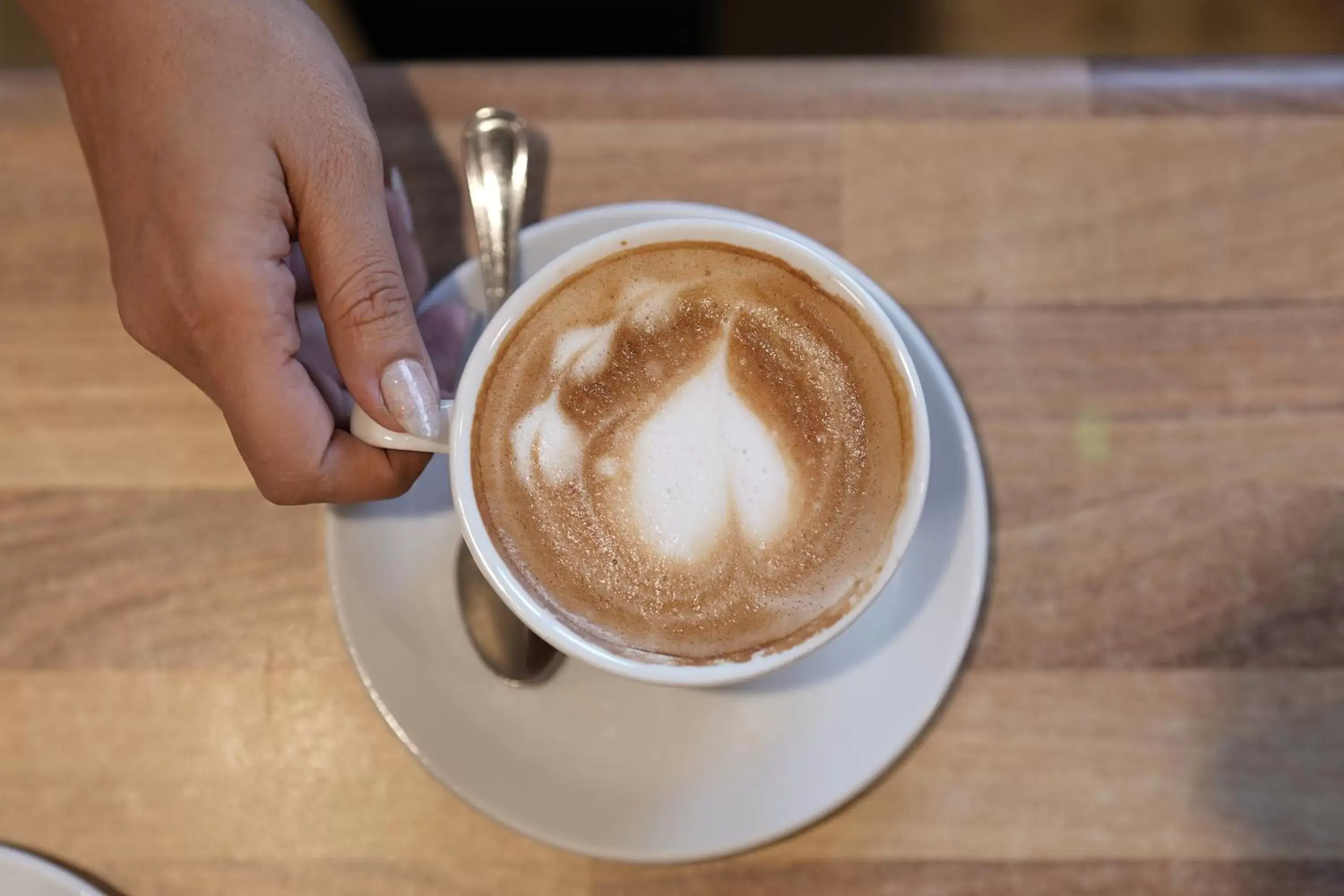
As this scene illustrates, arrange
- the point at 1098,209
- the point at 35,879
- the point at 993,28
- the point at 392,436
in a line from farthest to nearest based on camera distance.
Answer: the point at 993,28, the point at 1098,209, the point at 35,879, the point at 392,436

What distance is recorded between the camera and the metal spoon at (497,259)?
96 centimetres

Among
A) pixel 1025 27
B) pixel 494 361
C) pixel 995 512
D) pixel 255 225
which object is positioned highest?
pixel 255 225

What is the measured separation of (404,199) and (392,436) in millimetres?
305

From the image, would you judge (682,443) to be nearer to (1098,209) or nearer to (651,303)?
(651,303)

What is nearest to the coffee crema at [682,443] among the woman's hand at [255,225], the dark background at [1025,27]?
the woman's hand at [255,225]

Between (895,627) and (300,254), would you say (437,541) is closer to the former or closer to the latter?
(300,254)

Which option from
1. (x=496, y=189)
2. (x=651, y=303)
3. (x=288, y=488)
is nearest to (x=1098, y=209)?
(x=651, y=303)

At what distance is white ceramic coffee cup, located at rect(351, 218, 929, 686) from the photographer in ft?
2.69

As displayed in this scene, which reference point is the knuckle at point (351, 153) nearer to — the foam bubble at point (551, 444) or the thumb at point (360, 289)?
the thumb at point (360, 289)

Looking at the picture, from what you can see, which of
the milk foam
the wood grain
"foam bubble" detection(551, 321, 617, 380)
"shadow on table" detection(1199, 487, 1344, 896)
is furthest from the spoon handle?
"shadow on table" detection(1199, 487, 1344, 896)

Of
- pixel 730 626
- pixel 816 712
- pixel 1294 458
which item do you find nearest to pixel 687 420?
pixel 730 626

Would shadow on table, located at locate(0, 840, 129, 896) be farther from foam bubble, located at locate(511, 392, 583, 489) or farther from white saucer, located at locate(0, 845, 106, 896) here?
foam bubble, located at locate(511, 392, 583, 489)

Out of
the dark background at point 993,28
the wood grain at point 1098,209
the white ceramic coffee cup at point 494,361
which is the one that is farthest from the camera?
the dark background at point 993,28

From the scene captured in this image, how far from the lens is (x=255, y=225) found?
84 centimetres
